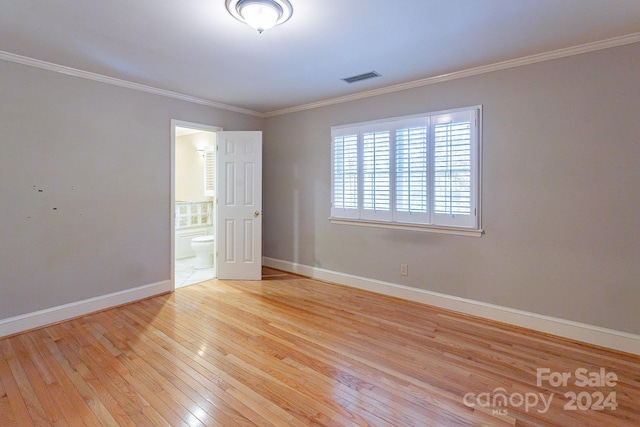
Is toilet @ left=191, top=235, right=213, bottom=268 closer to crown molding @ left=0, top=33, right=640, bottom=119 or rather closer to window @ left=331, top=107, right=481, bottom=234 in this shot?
crown molding @ left=0, top=33, right=640, bottom=119

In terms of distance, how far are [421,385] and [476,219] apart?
1.79 meters

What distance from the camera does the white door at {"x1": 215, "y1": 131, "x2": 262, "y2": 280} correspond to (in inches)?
181

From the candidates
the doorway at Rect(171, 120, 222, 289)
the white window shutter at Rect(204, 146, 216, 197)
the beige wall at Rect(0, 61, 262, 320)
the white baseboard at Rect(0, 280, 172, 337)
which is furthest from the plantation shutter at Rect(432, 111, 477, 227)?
the white window shutter at Rect(204, 146, 216, 197)

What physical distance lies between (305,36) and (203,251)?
3919mm

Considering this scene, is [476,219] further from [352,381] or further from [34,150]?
[34,150]

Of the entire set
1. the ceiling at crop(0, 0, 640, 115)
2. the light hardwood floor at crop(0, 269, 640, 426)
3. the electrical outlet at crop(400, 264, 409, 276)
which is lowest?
the light hardwood floor at crop(0, 269, 640, 426)

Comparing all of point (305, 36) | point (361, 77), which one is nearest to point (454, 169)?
point (361, 77)

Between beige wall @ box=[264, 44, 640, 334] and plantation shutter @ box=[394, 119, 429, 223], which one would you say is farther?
plantation shutter @ box=[394, 119, 429, 223]

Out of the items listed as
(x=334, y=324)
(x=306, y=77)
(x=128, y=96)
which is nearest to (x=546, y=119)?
(x=306, y=77)

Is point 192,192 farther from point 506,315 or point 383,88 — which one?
point 506,315

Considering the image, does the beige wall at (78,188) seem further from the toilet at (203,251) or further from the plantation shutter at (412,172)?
the plantation shutter at (412,172)

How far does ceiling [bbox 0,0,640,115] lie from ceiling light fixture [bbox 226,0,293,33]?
71mm

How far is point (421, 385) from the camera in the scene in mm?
2184

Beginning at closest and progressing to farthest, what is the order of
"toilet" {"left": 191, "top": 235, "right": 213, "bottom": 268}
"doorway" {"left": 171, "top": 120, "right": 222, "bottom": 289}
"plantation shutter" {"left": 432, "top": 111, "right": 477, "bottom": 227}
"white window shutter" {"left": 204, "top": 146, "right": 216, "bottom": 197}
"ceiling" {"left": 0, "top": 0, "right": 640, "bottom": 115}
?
"ceiling" {"left": 0, "top": 0, "right": 640, "bottom": 115}, "plantation shutter" {"left": 432, "top": 111, "right": 477, "bottom": 227}, "toilet" {"left": 191, "top": 235, "right": 213, "bottom": 268}, "doorway" {"left": 171, "top": 120, "right": 222, "bottom": 289}, "white window shutter" {"left": 204, "top": 146, "right": 216, "bottom": 197}
